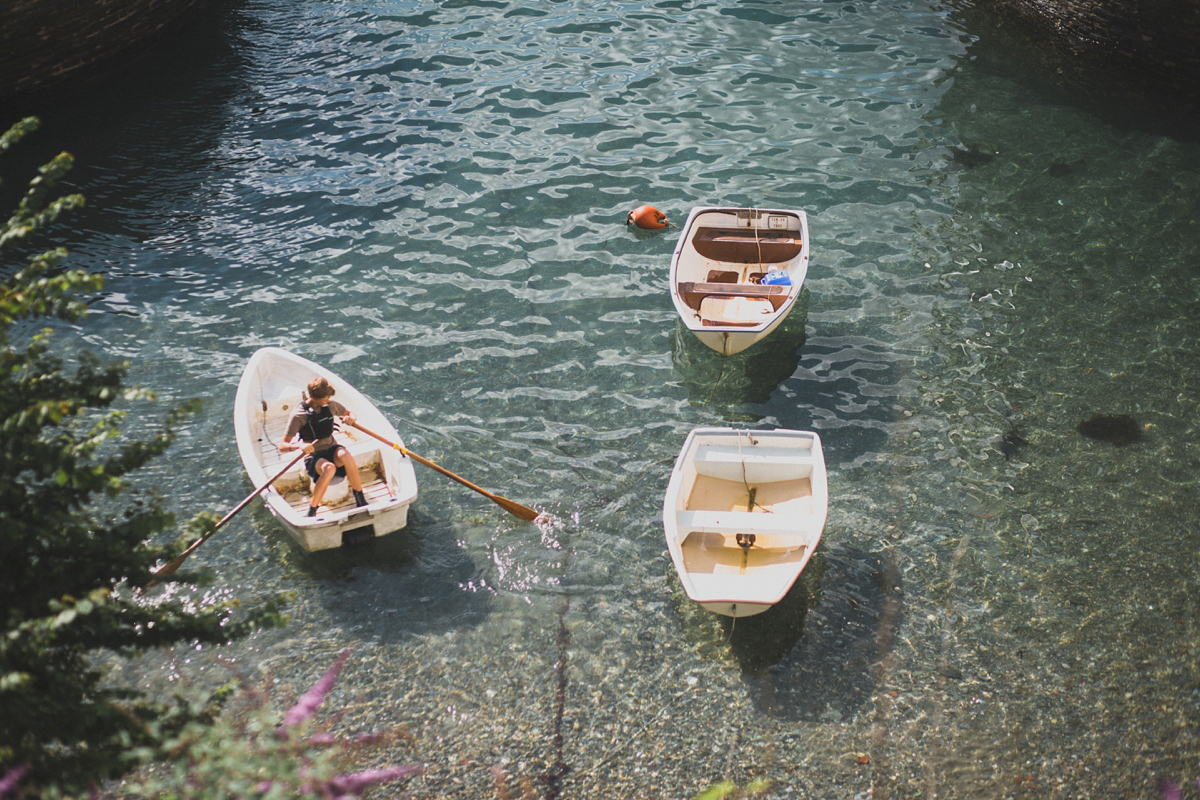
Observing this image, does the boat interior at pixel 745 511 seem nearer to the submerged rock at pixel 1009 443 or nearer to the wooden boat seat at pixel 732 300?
the wooden boat seat at pixel 732 300

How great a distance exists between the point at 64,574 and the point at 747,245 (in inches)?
441

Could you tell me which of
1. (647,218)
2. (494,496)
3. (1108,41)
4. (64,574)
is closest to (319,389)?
(494,496)

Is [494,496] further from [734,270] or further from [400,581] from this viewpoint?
[734,270]

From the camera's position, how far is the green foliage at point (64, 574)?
509cm

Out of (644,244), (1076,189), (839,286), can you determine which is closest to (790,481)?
(839,286)

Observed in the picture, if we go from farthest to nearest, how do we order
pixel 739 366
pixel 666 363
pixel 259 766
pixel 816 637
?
1. pixel 666 363
2. pixel 739 366
3. pixel 816 637
4. pixel 259 766

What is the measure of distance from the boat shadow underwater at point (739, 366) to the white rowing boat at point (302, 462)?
4474 mm

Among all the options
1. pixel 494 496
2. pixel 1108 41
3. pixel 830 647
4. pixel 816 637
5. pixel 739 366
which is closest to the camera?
pixel 830 647

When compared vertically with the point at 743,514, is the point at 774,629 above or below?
below

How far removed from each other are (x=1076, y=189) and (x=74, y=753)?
57.4 ft

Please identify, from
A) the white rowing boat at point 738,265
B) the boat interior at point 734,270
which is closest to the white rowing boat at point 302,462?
the white rowing boat at point 738,265

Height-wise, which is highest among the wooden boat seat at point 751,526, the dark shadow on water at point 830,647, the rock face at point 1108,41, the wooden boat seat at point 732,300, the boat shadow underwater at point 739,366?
the rock face at point 1108,41

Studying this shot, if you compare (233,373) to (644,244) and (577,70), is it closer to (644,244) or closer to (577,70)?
(644,244)

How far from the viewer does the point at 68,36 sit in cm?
1864
